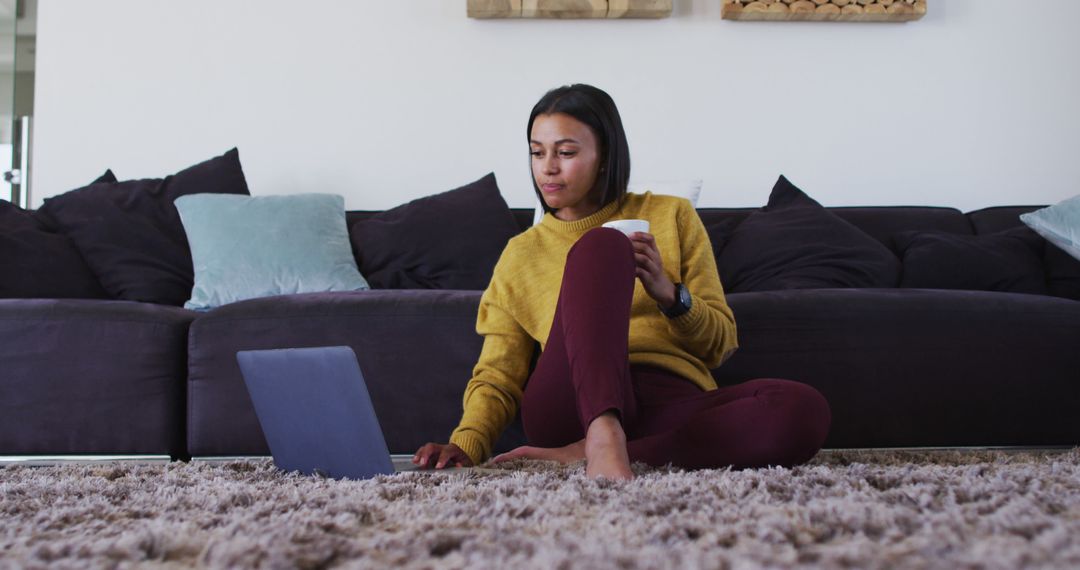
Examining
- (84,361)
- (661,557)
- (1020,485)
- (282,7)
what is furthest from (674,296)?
(282,7)

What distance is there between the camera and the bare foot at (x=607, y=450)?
128 cm

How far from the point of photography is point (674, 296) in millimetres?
1591

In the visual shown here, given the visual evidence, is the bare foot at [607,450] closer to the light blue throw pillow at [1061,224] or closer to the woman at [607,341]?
the woman at [607,341]

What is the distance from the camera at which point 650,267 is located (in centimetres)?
154

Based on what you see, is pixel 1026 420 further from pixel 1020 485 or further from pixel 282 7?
pixel 282 7

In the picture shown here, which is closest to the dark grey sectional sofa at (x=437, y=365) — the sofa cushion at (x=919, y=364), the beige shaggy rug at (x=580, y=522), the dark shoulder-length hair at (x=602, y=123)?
the sofa cushion at (x=919, y=364)

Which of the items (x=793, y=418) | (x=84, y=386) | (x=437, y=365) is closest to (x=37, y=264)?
(x=84, y=386)

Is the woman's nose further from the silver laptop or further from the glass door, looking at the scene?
the glass door

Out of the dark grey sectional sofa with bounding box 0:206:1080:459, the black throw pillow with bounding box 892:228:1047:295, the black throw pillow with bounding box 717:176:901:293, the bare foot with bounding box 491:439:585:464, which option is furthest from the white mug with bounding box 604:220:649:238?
the black throw pillow with bounding box 892:228:1047:295

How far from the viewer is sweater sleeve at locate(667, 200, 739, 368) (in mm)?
1643

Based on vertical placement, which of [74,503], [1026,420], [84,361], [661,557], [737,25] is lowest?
[1026,420]

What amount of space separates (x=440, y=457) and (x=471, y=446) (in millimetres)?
99

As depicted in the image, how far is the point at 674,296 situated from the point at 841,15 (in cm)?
224

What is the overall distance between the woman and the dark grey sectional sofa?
446 mm
